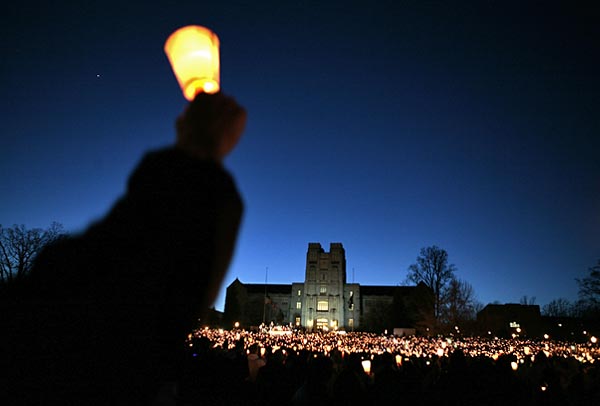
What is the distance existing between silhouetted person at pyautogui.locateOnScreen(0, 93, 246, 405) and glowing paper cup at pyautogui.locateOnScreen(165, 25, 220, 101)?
38 millimetres

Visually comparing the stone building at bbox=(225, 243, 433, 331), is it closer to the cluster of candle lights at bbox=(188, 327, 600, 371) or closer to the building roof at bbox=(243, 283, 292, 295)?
the building roof at bbox=(243, 283, 292, 295)

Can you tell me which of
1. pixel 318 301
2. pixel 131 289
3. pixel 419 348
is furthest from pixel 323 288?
A: pixel 131 289

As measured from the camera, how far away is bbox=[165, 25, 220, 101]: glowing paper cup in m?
0.95

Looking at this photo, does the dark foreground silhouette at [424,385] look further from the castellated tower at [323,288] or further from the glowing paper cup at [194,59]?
the castellated tower at [323,288]

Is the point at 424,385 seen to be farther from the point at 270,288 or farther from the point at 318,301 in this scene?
the point at 270,288

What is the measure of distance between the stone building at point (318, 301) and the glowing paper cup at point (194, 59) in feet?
254

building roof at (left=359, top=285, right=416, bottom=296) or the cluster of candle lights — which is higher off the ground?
Answer: building roof at (left=359, top=285, right=416, bottom=296)

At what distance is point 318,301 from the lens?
84.9m

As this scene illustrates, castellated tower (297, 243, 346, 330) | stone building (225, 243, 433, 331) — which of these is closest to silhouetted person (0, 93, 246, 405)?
stone building (225, 243, 433, 331)

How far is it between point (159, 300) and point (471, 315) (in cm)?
4493

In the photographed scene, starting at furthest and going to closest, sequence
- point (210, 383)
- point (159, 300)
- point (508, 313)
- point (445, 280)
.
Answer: point (508, 313), point (445, 280), point (210, 383), point (159, 300)

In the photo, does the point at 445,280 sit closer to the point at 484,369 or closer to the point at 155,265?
the point at 484,369

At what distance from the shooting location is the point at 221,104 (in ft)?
3.34

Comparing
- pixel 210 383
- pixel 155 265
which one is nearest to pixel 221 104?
pixel 155 265
